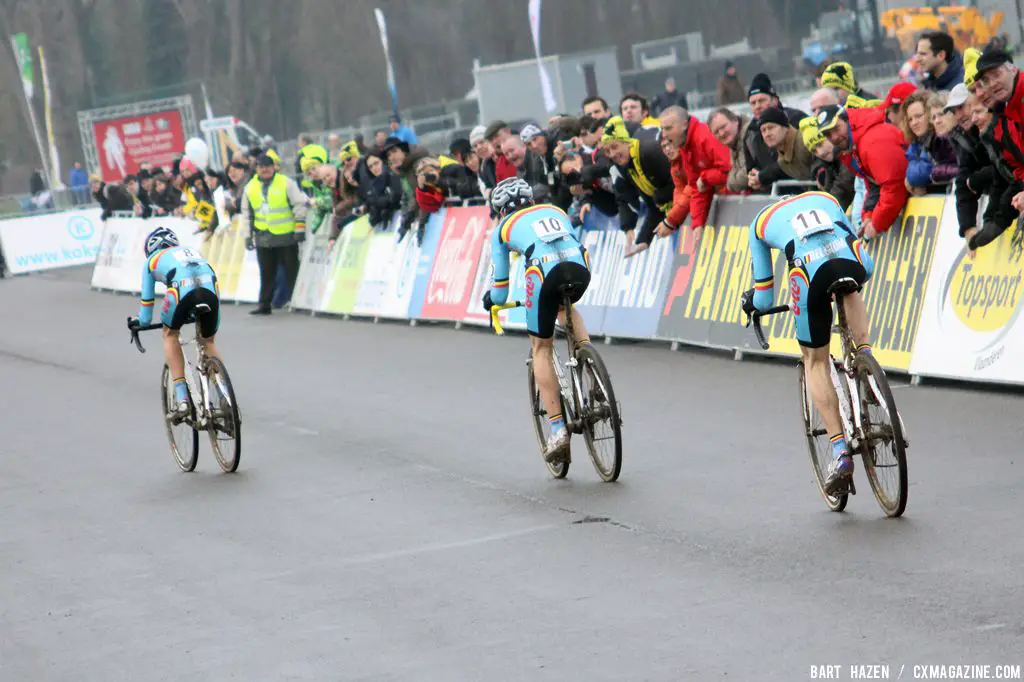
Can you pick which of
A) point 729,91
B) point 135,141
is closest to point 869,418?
point 729,91

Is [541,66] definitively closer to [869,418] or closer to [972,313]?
[972,313]

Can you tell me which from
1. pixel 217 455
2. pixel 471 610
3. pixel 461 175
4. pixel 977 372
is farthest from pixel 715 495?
pixel 461 175

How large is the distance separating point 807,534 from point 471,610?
1.82 m

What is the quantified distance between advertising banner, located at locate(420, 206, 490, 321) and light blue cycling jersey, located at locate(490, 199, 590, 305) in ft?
30.3

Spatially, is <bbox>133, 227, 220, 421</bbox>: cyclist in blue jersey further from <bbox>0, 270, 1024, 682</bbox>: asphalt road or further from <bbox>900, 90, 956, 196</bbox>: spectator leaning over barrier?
<bbox>900, 90, 956, 196</bbox>: spectator leaning over barrier

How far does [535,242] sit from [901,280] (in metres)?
3.78

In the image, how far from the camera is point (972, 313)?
1193 cm

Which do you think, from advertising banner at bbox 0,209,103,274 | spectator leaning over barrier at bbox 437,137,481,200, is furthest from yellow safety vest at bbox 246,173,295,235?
advertising banner at bbox 0,209,103,274

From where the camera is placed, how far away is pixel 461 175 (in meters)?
20.2

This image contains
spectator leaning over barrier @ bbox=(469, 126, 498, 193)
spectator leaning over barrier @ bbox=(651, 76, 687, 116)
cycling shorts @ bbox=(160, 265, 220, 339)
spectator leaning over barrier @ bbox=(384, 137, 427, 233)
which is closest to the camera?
cycling shorts @ bbox=(160, 265, 220, 339)

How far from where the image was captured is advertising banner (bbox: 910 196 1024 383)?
11.5 meters

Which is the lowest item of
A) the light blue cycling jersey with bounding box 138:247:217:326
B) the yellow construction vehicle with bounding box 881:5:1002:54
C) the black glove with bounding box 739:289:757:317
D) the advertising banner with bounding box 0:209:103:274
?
the advertising banner with bounding box 0:209:103:274

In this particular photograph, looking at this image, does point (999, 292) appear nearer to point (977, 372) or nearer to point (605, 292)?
point (977, 372)

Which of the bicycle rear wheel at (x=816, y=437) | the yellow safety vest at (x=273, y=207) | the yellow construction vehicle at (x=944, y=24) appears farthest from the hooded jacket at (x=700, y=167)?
the yellow construction vehicle at (x=944, y=24)
